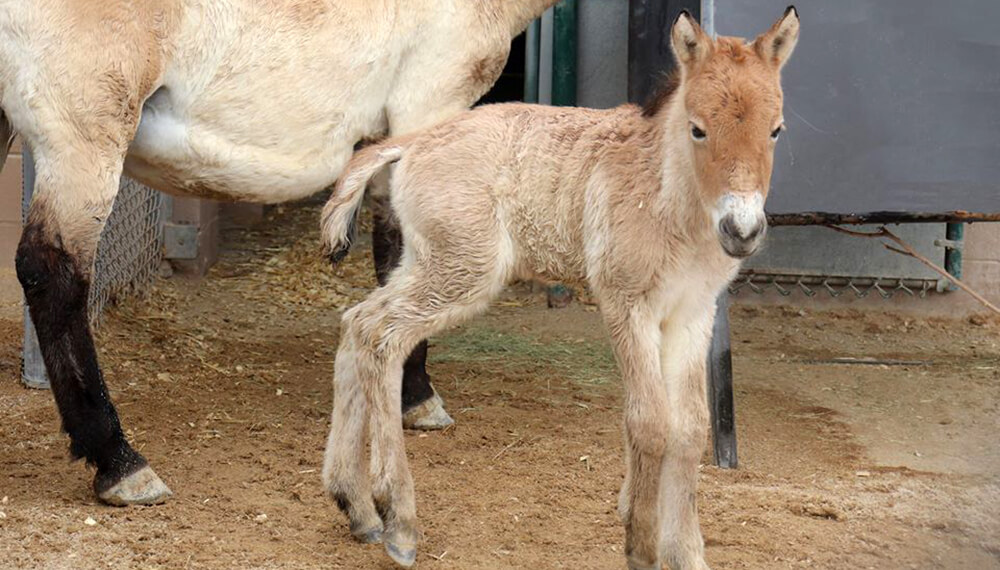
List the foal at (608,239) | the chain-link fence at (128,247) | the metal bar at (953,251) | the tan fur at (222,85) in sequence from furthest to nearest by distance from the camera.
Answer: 1. the metal bar at (953,251)
2. the chain-link fence at (128,247)
3. the tan fur at (222,85)
4. the foal at (608,239)

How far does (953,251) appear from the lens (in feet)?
22.7

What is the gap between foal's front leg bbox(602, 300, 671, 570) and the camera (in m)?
3.59

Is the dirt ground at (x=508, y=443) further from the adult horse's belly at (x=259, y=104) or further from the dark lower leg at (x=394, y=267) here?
the adult horse's belly at (x=259, y=104)

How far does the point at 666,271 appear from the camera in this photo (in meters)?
3.68

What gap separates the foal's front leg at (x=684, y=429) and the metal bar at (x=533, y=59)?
386cm

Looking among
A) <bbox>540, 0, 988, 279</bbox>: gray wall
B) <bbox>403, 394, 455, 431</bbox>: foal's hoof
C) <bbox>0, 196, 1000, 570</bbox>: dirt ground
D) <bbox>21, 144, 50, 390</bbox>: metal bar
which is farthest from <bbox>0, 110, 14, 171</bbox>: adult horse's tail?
<bbox>540, 0, 988, 279</bbox>: gray wall

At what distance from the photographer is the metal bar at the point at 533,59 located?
294 inches

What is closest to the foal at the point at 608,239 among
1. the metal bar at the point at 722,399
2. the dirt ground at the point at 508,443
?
the dirt ground at the point at 508,443

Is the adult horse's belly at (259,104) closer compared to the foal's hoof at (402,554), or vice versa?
the foal's hoof at (402,554)

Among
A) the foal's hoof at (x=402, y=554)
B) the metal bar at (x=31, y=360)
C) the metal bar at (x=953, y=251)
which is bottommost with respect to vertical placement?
the foal's hoof at (x=402, y=554)

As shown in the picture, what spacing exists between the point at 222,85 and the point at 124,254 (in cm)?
255

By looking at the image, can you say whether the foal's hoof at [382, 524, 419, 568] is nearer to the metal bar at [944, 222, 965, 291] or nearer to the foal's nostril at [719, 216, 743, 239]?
the foal's nostril at [719, 216, 743, 239]

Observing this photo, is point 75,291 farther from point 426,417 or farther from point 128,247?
point 128,247

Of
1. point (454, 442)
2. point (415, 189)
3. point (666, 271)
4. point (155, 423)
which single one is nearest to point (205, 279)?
point (155, 423)
